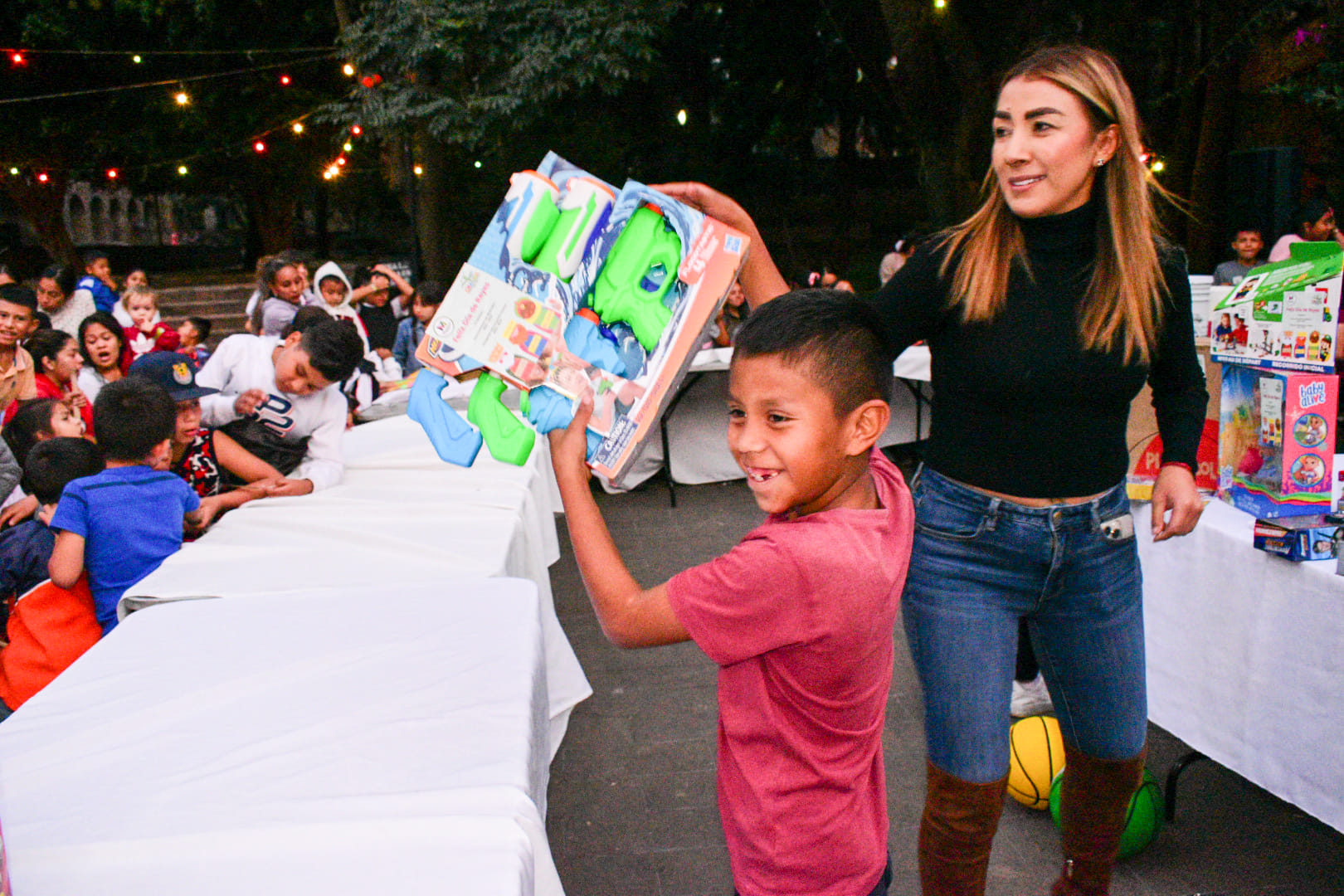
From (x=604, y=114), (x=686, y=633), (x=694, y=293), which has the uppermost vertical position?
(x=604, y=114)

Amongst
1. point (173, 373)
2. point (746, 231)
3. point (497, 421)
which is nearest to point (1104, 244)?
point (746, 231)

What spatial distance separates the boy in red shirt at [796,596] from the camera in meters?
1.20

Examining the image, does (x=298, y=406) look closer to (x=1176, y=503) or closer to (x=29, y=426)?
(x=29, y=426)

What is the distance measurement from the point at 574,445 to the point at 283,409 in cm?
241

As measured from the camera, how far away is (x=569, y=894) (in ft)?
8.13

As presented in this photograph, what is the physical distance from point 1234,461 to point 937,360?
1.25 m

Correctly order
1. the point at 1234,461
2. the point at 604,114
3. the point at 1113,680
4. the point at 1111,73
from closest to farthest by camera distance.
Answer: the point at 1111,73
the point at 1113,680
the point at 1234,461
the point at 604,114

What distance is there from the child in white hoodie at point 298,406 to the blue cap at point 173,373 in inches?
4.9

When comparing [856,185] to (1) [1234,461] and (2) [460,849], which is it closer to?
(1) [1234,461]

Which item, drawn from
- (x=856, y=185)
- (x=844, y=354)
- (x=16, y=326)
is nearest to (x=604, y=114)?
(x=856, y=185)

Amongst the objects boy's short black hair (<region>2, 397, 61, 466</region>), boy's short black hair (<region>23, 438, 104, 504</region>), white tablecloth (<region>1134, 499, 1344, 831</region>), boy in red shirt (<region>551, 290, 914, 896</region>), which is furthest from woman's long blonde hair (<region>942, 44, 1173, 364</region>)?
boy's short black hair (<region>2, 397, 61, 466</region>)

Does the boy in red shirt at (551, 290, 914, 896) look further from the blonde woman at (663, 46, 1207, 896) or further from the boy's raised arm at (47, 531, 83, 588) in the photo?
the boy's raised arm at (47, 531, 83, 588)

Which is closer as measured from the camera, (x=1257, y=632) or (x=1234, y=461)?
(x=1257, y=632)

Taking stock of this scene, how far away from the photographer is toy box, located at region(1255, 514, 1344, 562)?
→ 221 centimetres
